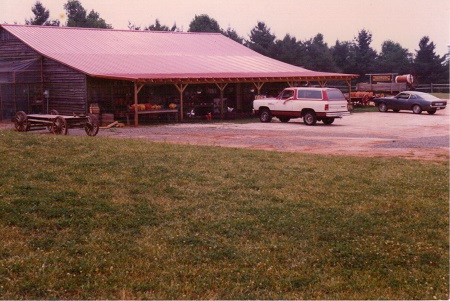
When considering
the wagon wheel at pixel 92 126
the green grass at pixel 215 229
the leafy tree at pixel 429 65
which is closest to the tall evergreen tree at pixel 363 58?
the leafy tree at pixel 429 65

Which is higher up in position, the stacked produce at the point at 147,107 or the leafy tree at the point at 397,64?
the leafy tree at the point at 397,64

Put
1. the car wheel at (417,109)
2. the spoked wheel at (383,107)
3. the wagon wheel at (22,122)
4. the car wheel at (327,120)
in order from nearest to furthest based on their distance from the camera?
the wagon wheel at (22,122), the car wheel at (327,120), the car wheel at (417,109), the spoked wheel at (383,107)

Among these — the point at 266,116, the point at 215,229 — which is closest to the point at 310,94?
the point at 266,116

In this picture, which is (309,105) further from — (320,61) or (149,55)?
(320,61)

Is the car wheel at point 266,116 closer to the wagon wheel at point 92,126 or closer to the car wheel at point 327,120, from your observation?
the car wheel at point 327,120

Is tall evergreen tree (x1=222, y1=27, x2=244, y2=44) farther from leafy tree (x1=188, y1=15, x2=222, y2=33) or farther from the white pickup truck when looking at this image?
the white pickup truck

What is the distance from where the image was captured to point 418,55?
262 feet

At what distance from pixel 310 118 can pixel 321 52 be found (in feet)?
182

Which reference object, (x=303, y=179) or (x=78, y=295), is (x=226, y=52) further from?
(x=78, y=295)

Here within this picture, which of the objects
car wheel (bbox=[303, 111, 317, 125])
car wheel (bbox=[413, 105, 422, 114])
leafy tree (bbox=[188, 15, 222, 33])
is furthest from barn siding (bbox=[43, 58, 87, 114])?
leafy tree (bbox=[188, 15, 222, 33])

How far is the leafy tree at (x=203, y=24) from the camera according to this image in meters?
84.4

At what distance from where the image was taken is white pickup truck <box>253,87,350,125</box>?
1129 inches

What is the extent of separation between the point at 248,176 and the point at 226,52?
111 feet

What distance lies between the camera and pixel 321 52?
82.4m
